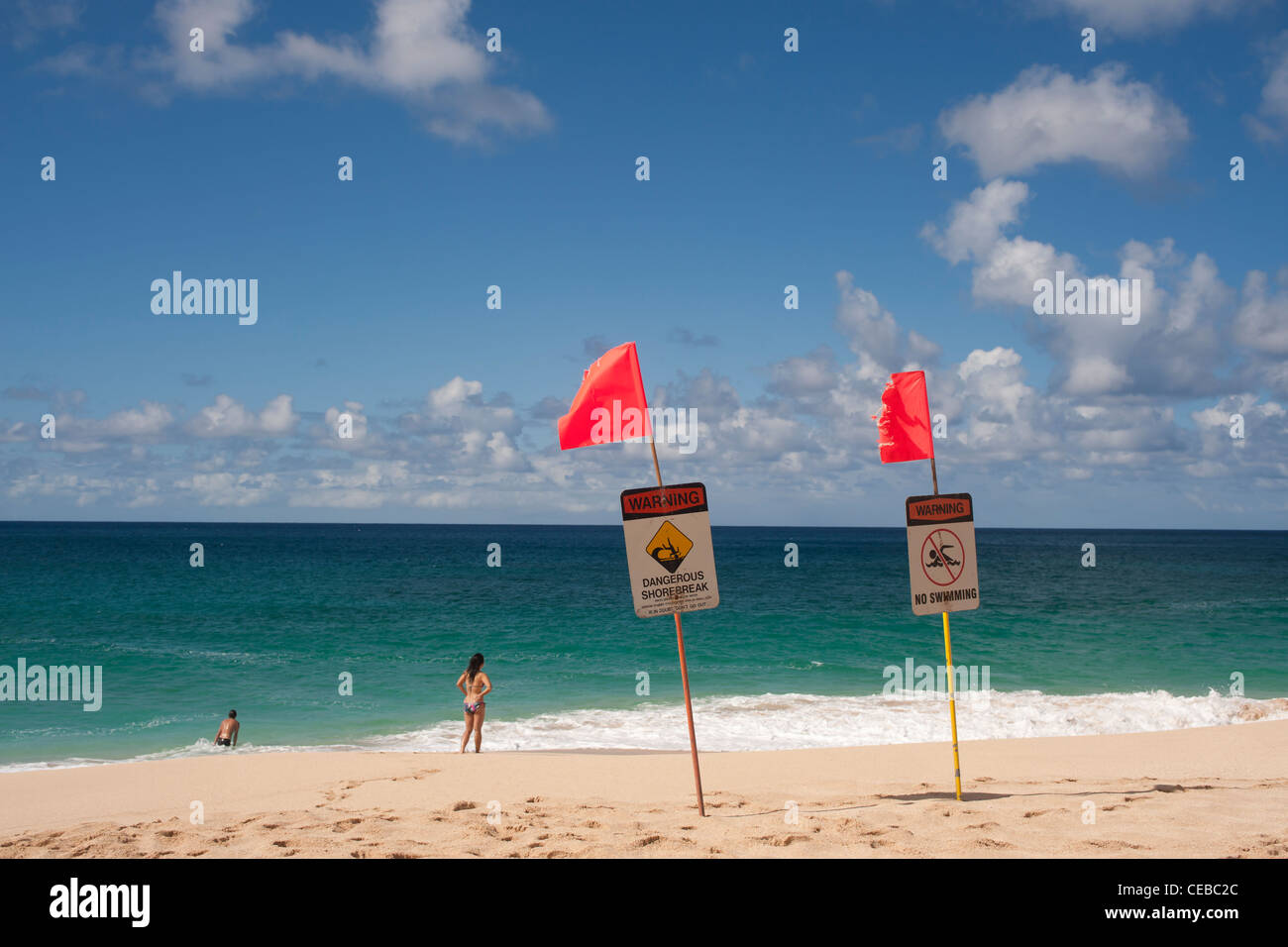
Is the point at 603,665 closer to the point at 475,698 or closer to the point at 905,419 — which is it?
the point at 475,698

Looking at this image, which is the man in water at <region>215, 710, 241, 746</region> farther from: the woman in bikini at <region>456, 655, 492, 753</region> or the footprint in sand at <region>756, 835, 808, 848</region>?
the footprint in sand at <region>756, 835, 808, 848</region>

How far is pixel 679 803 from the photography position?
27.9 ft

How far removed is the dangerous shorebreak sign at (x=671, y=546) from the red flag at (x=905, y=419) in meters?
2.06

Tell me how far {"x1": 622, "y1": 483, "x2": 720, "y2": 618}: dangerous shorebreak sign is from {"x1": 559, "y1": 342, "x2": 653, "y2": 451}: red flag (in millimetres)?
611

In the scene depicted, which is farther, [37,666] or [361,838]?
[37,666]

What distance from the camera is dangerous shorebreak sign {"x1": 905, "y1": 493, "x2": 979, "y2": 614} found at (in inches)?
306

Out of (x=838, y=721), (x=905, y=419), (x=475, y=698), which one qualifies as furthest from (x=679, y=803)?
(x=838, y=721)

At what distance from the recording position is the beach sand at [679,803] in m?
6.59
